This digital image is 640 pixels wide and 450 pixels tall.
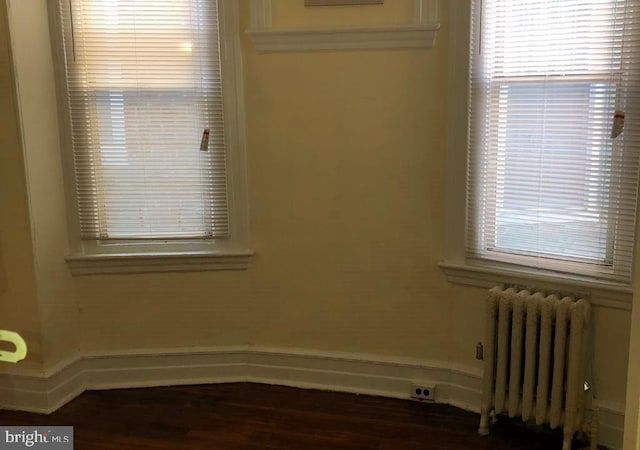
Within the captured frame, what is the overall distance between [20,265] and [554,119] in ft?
8.18

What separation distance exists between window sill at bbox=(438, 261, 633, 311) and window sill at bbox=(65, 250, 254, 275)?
3.41ft

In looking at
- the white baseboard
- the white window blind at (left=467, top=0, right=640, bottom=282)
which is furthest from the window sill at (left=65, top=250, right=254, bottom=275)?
the white window blind at (left=467, top=0, right=640, bottom=282)

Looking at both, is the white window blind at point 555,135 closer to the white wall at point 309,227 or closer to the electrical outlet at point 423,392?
the white wall at point 309,227

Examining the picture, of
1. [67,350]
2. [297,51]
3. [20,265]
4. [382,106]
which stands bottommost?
[67,350]

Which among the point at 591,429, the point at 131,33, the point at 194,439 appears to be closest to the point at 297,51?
the point at 131,33

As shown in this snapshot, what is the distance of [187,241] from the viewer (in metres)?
3.16

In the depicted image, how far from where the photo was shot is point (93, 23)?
2953mm

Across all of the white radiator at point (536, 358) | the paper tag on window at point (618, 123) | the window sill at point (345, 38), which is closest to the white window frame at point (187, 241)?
the window sill at point (345, 38)

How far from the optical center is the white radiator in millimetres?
2521

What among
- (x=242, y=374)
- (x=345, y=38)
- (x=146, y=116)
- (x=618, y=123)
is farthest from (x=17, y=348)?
(x=618, y=123)

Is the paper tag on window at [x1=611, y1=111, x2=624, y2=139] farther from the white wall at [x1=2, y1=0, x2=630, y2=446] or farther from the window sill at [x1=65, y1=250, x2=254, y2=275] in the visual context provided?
the window sill at [x1=65, y1=250, x2=254, y2=275]

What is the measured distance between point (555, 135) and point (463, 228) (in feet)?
1.91

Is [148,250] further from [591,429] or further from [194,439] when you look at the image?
[591,429]

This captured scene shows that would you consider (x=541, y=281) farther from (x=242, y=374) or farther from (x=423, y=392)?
(x=242, y=374)
